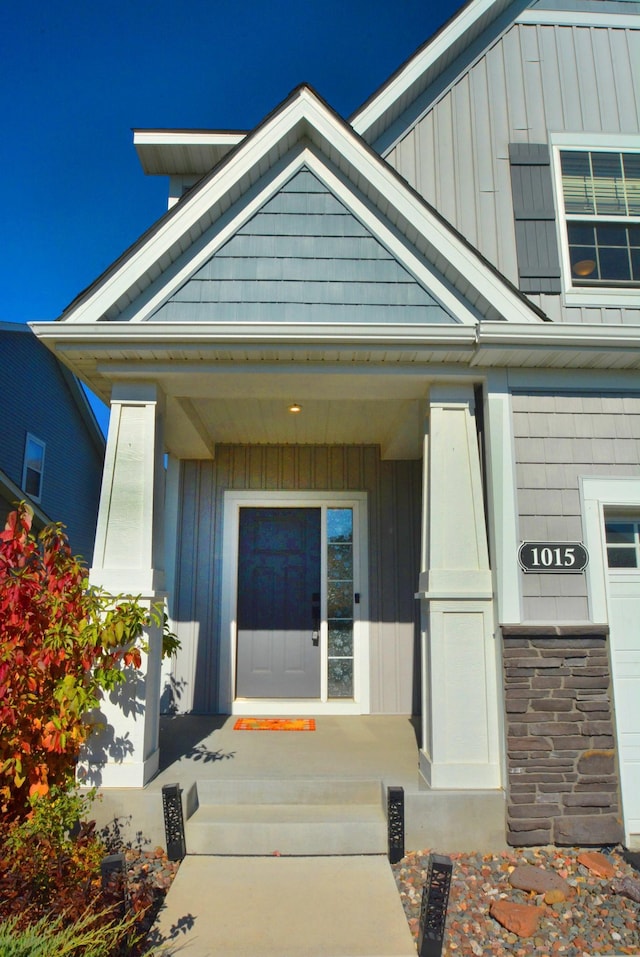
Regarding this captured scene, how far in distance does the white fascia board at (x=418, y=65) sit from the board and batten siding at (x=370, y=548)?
10.4ft

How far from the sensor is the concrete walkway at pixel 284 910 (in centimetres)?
289

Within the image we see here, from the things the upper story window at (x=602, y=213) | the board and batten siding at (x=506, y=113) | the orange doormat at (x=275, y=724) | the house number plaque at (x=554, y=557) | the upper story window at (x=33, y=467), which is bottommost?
the orange doormat at (x=275, y=724)

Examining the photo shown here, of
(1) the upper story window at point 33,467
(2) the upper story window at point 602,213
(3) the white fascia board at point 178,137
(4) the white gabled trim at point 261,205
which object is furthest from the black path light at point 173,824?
(1) the upper story window at point 33,467

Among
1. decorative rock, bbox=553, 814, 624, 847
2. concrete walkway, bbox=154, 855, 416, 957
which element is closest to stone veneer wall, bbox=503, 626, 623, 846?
decorative rock, bbox=553, 814, 624, 847

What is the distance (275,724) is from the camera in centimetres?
576

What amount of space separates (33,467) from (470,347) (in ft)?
29.2

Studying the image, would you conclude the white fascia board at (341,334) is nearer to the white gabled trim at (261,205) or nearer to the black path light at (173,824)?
the white gabled trim at (261,205)

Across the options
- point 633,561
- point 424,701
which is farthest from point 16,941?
point 633,561

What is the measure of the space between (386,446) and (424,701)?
9.35ft

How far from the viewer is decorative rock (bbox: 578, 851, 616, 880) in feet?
11.7

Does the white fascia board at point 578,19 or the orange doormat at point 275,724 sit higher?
the white fascia board at point 578,19

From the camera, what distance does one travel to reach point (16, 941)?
6.64ft

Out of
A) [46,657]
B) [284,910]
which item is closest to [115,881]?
[284,910]

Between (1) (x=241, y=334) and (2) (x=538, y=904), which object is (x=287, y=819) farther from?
(1) (x=241, y=334)
